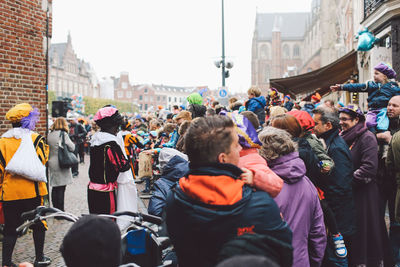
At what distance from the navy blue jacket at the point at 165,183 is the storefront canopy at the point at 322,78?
11.0m

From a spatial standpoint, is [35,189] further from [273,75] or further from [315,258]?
[273,75]

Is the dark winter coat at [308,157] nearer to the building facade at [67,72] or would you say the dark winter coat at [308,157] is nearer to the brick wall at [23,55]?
the brick wall at [23,55]

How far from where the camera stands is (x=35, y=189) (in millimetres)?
4832

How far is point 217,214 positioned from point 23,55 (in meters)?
7.32

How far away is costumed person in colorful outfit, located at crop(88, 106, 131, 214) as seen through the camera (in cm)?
441

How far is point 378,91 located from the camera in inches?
213

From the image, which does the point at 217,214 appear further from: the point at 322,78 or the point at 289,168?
the point at 322,78

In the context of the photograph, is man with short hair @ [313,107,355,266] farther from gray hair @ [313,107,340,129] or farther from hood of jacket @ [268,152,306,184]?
hood of jacket @ [268,152,306,184]

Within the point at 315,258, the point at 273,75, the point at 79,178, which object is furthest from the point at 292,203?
the point at 273,75

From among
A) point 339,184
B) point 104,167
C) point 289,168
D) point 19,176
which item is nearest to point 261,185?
point 289,168

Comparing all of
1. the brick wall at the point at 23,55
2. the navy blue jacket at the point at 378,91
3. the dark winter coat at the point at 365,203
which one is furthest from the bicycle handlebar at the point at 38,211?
the brick wall at the point at 23,55

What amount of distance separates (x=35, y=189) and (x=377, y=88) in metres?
5.11

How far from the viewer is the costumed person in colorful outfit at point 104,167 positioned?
14.5ft

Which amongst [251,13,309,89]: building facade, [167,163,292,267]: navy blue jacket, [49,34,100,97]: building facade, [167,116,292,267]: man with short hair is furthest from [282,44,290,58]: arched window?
[167,163,292,267]: navy blue jacket
